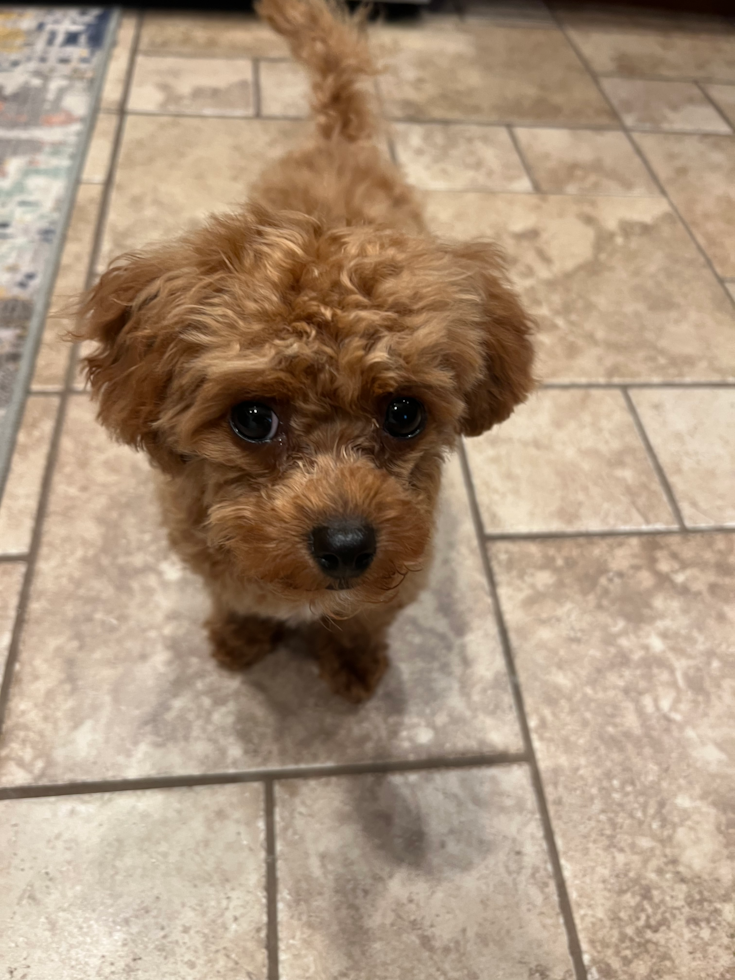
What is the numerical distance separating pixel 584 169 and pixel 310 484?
2376mm

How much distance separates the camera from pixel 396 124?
2.89m

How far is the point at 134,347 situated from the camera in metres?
1.10

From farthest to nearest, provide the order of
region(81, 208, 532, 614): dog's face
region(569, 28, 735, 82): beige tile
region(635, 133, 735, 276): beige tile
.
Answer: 1. region(569, 28, 735, 82): beige tile
2. region(635, 133, 735, 276): beige tile
3. region(81, 208, 532, 614): dog's face

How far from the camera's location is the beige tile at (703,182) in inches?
105

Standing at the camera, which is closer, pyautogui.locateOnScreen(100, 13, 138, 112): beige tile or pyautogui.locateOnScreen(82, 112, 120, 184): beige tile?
pyautogui.locateOnScreen(82, 112, 120, 184): beige tile

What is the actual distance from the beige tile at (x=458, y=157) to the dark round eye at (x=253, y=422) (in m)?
1.90

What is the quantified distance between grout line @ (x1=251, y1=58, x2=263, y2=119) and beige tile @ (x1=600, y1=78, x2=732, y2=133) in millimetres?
1538

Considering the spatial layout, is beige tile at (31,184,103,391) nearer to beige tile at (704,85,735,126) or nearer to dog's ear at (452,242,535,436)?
dog's ear at (452,242,535,436)

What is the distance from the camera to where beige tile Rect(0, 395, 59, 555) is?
5.64 feet

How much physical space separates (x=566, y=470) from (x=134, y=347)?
1.28m

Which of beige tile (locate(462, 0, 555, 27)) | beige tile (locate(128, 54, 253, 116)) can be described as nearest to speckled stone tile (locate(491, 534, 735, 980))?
beige tile (locate(128, 54, 253, 116))

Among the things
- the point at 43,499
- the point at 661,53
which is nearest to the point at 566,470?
the point at 43,499

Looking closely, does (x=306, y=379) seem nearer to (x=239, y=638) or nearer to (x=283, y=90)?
(x=239, y=638)

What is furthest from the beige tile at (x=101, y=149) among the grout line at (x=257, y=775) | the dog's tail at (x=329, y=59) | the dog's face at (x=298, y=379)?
the grout line at (x=257, y=775)
